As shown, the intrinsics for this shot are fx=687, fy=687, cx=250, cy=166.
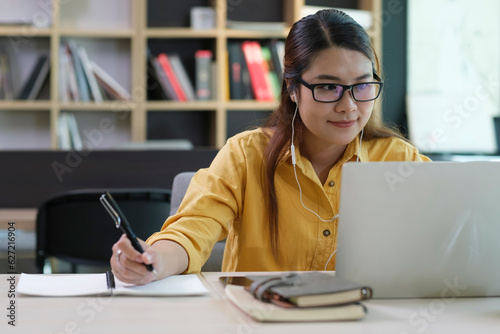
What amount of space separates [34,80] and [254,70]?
1.24 metres

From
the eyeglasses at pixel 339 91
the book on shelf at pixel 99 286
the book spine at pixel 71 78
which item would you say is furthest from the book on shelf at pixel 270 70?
the book on shelf at pixel 99 286

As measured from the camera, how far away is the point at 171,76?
12.8 ft

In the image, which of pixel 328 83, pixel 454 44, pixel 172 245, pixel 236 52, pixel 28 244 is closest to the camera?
pixel 172 245

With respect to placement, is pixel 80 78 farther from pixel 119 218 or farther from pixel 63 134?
pixel 119 218

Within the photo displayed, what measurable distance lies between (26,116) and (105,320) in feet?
10.9

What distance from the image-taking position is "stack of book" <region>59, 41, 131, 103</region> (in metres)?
3.80

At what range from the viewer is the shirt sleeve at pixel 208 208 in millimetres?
1411

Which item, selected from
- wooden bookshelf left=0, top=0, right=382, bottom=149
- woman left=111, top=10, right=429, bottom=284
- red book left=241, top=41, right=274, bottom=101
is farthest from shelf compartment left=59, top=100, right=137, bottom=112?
woman left=111, top=10, right=429, bottom=284

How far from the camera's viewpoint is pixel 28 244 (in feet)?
9.82

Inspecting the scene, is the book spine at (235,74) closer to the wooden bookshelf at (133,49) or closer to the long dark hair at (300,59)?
the wooden bookshelf at (133,49)

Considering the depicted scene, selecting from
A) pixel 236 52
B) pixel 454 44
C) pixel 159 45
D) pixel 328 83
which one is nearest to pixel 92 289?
pixel 328 83

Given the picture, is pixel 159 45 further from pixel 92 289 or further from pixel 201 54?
pixel 92 289

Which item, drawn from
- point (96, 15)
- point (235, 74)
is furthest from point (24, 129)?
point (235, 74)

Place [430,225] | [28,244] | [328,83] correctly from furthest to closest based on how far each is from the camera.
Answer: [28,244]
[328,83]
[430,225]
